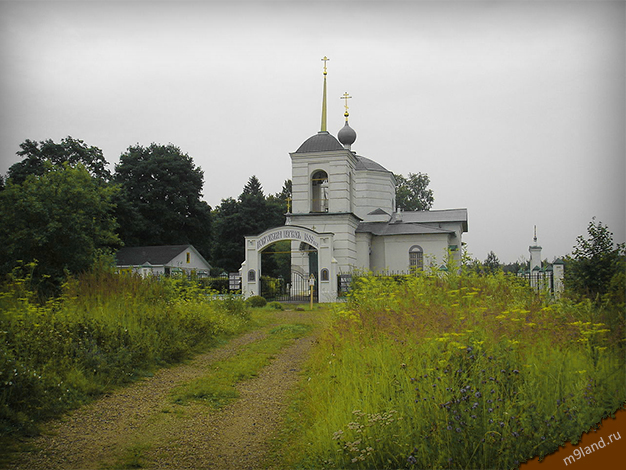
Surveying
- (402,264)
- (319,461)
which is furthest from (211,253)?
(319,461)

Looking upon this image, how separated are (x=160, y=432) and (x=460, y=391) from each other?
3238 mm

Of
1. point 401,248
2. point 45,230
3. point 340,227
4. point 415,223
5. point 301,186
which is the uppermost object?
point 301,186

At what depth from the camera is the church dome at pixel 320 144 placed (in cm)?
3161

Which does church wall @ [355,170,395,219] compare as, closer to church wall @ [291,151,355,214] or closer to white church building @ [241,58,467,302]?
white church building @ [241,58,467,302]

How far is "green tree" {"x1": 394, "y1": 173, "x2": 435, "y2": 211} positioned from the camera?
66.3 m

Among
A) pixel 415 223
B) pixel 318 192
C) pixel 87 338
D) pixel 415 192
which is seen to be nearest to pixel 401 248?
pixel 415 223

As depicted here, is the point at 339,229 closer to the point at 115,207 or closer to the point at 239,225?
the point at 115,207

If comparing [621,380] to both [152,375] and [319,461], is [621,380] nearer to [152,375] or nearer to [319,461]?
[319,461]

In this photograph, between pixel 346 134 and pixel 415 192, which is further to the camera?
pixel 415 192

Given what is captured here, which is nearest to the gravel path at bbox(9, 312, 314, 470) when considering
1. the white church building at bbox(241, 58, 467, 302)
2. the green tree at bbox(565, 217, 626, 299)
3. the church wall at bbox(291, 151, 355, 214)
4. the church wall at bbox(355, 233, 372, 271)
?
the green tree at bbox(565, 217, 626, 299)

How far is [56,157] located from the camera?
40156mm

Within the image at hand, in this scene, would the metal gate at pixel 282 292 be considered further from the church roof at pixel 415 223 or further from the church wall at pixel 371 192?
the church wall at pixel 371 192

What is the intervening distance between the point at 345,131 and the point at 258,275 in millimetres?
17011

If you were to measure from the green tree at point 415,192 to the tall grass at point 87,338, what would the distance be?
55.6 meters
